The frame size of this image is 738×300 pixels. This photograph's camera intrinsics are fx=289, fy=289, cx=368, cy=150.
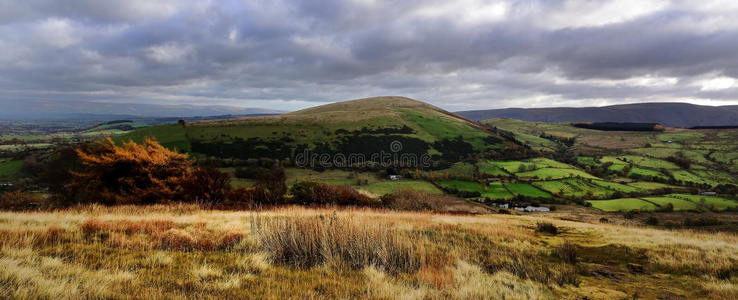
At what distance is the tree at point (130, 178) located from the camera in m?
28.5

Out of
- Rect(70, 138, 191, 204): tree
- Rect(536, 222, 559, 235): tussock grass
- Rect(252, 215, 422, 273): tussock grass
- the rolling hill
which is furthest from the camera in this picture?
the rolling hill

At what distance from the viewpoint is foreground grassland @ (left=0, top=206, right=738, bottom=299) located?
16.8ft

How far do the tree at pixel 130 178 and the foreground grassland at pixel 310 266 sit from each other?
22.0 metres

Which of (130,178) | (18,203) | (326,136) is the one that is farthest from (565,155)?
(18,203)

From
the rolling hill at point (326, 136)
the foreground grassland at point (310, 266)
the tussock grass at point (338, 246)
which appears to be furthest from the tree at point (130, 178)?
the rolling hill at point (326, 136)

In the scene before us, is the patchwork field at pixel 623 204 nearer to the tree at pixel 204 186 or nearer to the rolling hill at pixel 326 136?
the rolling hill at pixel 326 136

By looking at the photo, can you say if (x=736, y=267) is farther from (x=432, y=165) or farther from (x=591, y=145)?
(x=591, y=145)

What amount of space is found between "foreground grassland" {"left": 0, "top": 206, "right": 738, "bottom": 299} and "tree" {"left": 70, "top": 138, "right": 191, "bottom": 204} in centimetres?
2197

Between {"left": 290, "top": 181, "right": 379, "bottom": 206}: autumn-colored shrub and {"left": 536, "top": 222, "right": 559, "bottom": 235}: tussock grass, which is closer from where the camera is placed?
{"left": 536, "top": 222, "right": 559, "bottom": 235}: tussock grass

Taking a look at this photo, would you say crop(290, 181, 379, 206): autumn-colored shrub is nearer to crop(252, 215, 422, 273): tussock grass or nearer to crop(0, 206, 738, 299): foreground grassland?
crop(0, 206, 738, 299): foreground grassland

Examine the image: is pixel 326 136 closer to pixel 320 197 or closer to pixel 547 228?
pixel 320 197

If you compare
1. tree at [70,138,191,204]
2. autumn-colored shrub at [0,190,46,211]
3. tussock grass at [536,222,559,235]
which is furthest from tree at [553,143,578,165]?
autumn-colored shrub at [0,190,46,211]

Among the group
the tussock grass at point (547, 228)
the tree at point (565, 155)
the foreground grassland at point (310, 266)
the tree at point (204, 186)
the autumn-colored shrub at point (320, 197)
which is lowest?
the tree at point (565, 155)

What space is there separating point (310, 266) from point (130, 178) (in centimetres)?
3200
